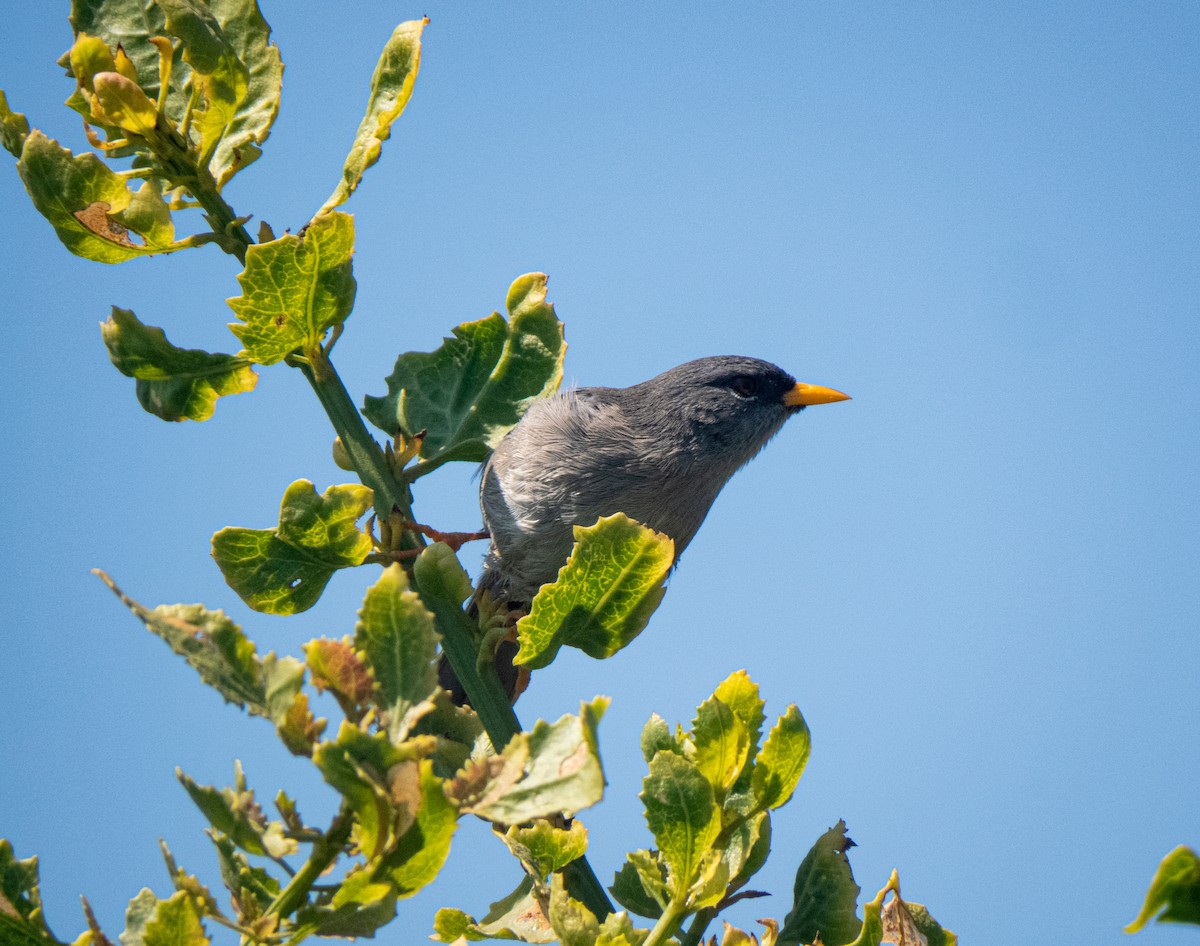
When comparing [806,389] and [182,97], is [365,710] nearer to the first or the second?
[182,97]

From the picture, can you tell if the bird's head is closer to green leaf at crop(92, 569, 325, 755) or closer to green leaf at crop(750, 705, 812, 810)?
green leaf at crop(750, 705, 812, 810)

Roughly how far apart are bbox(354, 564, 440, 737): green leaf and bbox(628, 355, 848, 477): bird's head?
12.4ft

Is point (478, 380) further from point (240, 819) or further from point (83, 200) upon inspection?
point (240, 819)

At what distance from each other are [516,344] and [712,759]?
100cm

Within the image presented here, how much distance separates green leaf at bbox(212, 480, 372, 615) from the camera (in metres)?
1.65

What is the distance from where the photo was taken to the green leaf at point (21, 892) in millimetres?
1179

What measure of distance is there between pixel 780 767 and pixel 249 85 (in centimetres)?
141

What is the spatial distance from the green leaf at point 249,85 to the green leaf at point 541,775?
1.17 m

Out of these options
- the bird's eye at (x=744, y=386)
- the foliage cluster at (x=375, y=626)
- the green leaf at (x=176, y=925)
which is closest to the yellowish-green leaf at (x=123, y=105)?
the foliage cluster at (x=375, y=626)

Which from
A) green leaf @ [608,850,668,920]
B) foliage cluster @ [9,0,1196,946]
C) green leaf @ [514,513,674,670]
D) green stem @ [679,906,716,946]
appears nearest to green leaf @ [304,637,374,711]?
foliage cluster @ [9,0,1196,946]

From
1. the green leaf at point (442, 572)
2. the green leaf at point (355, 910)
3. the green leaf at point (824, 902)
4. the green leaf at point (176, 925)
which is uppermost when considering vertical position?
the green leaf at point (442, 572)

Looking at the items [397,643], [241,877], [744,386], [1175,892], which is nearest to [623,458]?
[744,386]

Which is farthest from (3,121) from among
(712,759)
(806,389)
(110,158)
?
(806,389)

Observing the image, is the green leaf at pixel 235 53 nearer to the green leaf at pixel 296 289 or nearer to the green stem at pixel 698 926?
the green leaf at pixel 296 289
